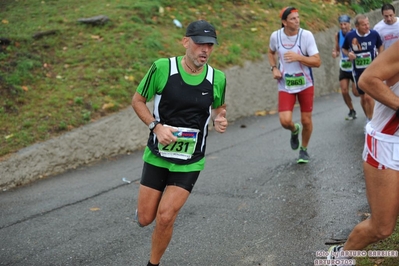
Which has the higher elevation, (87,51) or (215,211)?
(215,211)

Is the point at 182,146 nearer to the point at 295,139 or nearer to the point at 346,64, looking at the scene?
the point at 295,139

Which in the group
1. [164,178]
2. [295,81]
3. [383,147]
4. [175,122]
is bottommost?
[295,81]

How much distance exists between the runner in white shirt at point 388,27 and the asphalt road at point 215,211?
6.04 ft

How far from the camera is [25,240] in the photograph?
6.32m

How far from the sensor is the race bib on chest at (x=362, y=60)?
409 inches

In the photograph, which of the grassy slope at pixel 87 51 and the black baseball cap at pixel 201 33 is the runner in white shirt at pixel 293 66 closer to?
the grassy slope at pixel 87 51

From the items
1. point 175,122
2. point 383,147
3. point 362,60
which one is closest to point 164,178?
point 175,122

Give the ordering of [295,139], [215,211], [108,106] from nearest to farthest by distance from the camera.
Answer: [215,211]
[295,139]
[108,106]

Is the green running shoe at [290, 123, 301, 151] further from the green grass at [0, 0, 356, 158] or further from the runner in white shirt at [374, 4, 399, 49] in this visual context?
the green grass at [0, 0, 356, 158]

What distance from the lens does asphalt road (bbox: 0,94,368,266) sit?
5.71m

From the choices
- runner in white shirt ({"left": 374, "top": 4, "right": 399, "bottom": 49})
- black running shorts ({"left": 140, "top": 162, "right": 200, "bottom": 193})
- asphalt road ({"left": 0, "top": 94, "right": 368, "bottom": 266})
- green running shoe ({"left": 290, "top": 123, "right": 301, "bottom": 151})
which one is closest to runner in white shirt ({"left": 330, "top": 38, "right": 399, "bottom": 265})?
asphalt road ({"left": 0, "top": 94, "right": 368, "bottom": 266})

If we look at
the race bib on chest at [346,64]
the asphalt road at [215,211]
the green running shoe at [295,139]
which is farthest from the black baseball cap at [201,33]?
the race bib on chest at [346,64]

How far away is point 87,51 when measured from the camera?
12.0 metres

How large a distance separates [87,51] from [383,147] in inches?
343
